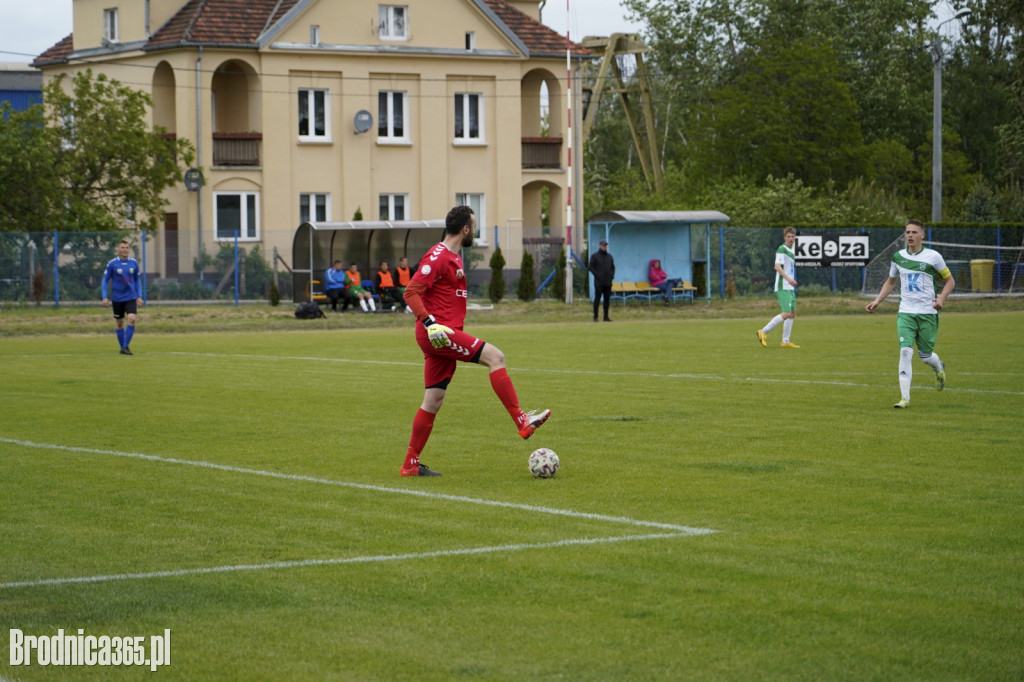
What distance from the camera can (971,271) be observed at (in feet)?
151

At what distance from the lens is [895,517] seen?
352 inches

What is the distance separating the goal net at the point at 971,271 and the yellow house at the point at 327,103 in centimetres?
1302

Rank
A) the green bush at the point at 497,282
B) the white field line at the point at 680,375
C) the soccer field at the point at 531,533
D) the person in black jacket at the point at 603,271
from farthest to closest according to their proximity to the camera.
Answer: the green bush at the point at 497,282
the person in black jacket at the point at 603,271
the white field line at the point at 680,375
the soccer field at the point at 531,533

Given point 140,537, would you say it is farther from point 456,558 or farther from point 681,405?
point 681,405

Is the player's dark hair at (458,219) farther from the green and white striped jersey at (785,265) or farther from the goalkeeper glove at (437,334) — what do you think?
the green and white striped jersey at (785,265)

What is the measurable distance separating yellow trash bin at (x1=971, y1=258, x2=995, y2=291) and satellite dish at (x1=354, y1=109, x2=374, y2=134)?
22.9 m

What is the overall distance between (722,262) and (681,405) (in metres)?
30.0

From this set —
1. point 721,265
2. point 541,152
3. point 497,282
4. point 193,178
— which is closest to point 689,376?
point 497,282

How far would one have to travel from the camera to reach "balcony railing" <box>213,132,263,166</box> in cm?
5197


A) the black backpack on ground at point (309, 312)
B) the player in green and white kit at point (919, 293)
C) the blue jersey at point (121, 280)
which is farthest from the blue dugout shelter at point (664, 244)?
the player in green and white kit at point (919, 293)

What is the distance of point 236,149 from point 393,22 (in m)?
8.10

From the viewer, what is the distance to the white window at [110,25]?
54.7 metres

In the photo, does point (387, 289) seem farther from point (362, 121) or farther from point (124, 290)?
point (124, 290)

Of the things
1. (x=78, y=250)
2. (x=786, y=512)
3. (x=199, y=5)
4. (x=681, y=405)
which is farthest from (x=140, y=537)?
(x=199, y=5)
